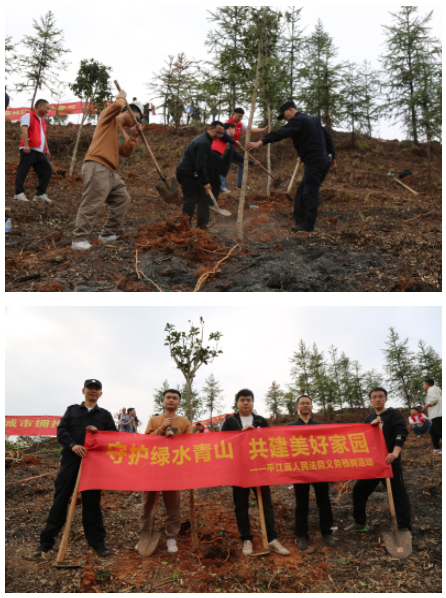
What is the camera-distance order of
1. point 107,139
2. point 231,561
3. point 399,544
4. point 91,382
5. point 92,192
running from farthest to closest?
1. point 107,139
2. point 92,192
3. point 91,382
4. point 399,544
5. point 231,561

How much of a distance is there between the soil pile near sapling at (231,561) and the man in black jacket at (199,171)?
5233 millimetres

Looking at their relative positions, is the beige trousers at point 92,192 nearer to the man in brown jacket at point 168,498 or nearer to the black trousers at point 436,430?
the man in brown jacket at point 168,498

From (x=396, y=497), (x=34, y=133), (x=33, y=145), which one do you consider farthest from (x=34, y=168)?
(x=396, y=497)

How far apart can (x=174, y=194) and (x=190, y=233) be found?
3485 mm

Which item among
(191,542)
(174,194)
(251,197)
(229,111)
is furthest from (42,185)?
(191,542)

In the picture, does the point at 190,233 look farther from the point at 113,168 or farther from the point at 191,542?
the point at 191,542

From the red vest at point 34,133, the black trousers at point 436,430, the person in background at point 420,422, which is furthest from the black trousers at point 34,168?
the person in background at point 420,422

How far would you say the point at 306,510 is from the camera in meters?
3.86

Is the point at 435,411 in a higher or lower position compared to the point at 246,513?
higher

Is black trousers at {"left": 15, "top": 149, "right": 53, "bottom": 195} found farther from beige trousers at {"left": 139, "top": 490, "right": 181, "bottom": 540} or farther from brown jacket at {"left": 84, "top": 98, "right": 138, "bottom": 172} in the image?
beige trousers at {"left": 139, "top": 490, "right": 181, "bottom": 540}

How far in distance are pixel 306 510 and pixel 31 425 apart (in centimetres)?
983

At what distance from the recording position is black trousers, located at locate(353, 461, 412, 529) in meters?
3.80

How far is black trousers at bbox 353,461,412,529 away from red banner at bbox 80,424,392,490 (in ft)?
0.54

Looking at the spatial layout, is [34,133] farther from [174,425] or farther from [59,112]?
[59,112]
